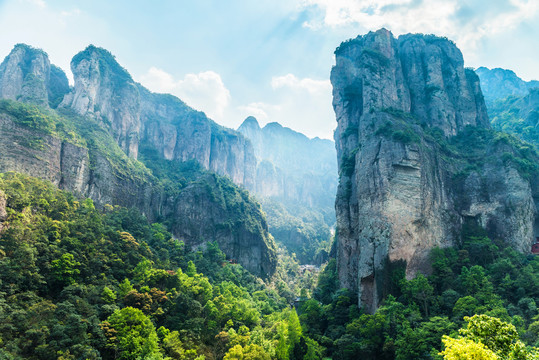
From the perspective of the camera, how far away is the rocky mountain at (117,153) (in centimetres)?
4675

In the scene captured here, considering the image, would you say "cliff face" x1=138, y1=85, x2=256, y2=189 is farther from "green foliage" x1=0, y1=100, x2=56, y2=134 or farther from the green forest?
the green forest

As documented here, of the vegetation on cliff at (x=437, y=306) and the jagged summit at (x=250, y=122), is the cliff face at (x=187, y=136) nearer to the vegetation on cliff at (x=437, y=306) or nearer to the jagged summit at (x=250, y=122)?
the jagged summit at (x=250, y=122)

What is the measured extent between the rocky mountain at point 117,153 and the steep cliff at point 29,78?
0.17 metres

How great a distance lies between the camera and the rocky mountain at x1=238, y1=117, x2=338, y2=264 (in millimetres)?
107188

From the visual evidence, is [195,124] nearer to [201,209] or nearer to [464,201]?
[201,209]

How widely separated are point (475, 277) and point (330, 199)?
4884 inches

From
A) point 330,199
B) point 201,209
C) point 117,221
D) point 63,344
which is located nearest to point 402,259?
point 63,344

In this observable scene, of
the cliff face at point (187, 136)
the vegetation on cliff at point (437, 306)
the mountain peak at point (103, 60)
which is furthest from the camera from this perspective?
the cliff face at point (187, 136)

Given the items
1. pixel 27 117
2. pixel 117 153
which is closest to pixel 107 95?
pixel 117 153

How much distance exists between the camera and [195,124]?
342 ft

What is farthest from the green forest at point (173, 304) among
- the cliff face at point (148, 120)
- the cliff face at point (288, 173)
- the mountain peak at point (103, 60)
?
the cliff face at point (288, 173)

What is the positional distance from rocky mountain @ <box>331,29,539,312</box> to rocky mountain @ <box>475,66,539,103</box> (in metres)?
70.9

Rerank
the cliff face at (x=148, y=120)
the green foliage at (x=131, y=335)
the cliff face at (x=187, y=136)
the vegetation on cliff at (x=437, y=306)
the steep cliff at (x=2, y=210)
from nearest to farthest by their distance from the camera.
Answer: the green foliage at (x=131, y=335) → the vegetation on cliff at (x=437, y=306) → the steep cliff at (x=2, y=210) → the cliff face at (x=148, y=120) → the cliff face at (x=187, y=136)

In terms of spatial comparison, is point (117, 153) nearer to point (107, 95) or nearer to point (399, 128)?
point (107, 95)
